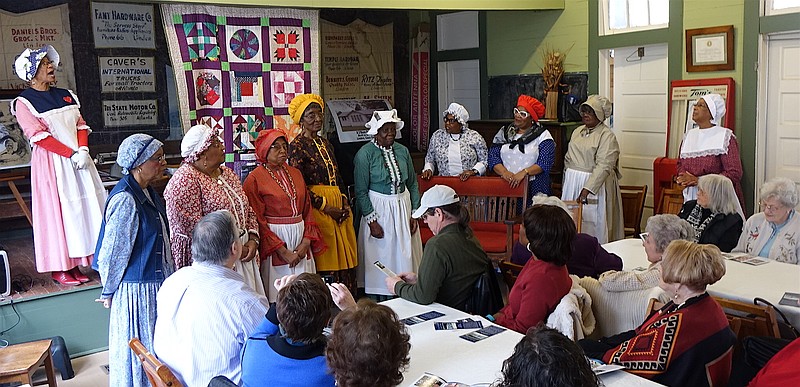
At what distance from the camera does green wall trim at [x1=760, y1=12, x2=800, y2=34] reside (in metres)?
5.61

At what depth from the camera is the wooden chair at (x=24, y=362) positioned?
3580 millimetres

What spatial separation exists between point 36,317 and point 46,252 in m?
0.46

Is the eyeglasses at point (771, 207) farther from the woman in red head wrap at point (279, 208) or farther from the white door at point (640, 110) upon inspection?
the woman in red head wrap at point (279, 208)

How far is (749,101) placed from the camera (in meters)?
5.96

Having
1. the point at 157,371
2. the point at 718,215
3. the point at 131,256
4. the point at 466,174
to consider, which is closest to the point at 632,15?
the point at 466,174

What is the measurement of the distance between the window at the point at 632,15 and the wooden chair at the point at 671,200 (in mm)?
1530

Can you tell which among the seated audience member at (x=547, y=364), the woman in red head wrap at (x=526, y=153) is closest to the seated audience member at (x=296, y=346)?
the seated audience member at (x=547, y=364)

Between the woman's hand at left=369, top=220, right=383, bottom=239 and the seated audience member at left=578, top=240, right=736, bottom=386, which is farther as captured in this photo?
the woman's hand at left=369, top=220, right=383, bottom=239

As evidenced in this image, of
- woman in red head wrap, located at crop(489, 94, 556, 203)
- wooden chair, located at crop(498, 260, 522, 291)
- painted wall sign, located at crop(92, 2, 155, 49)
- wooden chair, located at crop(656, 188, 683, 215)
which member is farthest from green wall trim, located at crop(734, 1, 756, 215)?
painted wall sign, located at crop(92, 2, 155, 49)

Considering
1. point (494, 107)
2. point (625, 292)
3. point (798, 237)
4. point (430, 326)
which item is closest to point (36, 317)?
point (430, 326)

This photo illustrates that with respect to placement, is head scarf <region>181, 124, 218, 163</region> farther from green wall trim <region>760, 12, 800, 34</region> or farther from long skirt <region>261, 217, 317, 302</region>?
green wall trim <region>760, 12, 800, 34</region>

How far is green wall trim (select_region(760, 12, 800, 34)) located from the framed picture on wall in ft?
0.86

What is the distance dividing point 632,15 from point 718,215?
3.02 m

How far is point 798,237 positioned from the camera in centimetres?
420
